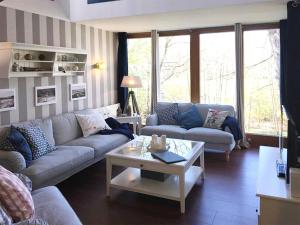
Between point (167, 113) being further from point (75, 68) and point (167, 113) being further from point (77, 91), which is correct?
point (75, 68)

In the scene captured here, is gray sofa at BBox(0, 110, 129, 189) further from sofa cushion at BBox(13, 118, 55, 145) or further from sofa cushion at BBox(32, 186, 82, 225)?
sofa cushion at BBox(32, 186, 82, 225)

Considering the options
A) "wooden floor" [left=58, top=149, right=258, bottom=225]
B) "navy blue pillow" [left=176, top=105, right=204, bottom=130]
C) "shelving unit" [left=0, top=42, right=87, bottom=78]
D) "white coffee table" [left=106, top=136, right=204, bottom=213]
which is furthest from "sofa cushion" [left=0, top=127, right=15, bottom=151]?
"navy blue pillow" [left=176, top=105, right=204, bottom=130]

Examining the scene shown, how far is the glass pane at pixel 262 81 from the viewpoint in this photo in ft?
16.8

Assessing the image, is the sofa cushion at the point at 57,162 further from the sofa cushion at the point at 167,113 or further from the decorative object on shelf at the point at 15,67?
the sofa cushion at the point at 167,113

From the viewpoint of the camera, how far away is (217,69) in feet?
18.2

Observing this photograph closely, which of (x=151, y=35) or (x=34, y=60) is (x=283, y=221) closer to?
(x=34, y=60)

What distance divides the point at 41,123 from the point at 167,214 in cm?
212

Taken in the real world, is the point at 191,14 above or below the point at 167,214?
above

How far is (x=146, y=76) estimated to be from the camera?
20.3 feet

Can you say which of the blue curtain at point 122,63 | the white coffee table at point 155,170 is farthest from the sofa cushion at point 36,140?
the blue curtain at point 122,63

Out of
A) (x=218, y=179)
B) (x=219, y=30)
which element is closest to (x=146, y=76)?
(x=219, y=30)

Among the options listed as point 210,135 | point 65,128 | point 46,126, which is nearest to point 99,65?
point 65,128

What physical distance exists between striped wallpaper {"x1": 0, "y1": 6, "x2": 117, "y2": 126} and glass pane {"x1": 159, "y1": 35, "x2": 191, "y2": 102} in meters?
1.06

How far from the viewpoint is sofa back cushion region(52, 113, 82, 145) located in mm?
4125
